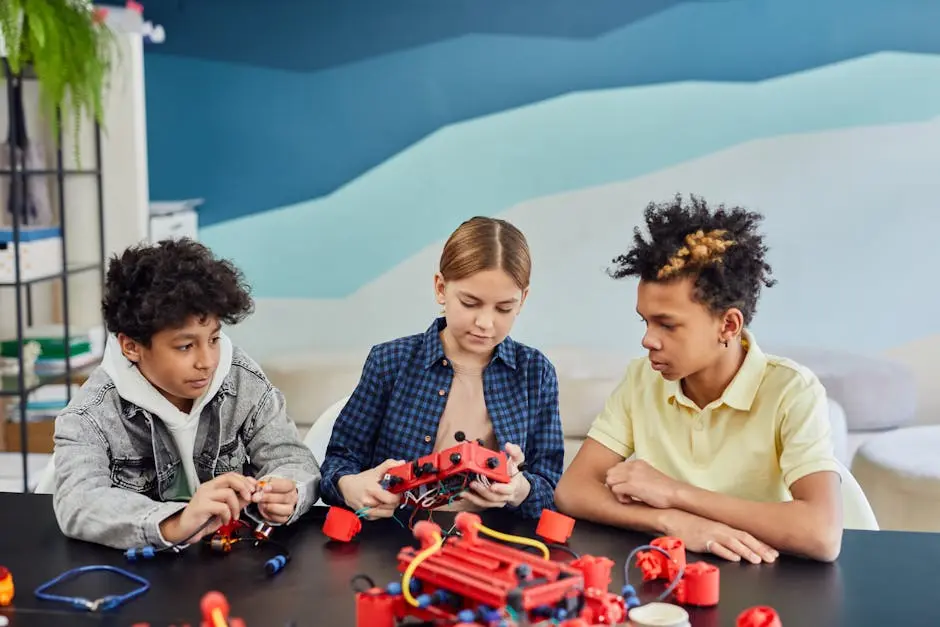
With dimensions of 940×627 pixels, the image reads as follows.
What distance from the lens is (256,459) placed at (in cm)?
163

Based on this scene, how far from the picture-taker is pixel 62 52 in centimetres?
292

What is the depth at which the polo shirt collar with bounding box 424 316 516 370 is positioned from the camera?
1.81 metres

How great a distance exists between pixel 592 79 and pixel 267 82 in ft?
3.81

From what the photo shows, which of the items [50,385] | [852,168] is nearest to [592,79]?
[852,168]

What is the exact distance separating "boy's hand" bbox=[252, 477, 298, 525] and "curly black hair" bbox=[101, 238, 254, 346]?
27 centimetres

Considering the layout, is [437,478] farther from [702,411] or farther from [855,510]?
[855,510]

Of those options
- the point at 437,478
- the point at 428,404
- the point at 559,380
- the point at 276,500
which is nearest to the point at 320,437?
the point at 428,404

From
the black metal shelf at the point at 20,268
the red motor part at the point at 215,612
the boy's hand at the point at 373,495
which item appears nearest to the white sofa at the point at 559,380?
the black metal shelf at the point at 20,268

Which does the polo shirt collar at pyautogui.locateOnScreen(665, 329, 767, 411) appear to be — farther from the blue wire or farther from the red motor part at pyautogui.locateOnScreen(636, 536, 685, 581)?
the blue wire

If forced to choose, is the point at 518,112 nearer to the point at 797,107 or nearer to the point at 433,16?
the point at 433,16

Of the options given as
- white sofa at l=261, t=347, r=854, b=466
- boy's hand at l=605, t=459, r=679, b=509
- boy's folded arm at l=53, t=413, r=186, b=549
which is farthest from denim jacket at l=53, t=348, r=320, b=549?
white sofa at l=261, t=347, r=854, b=466

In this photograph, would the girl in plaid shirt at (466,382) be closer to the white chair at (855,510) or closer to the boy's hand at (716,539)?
the boy's hand at (716,539)

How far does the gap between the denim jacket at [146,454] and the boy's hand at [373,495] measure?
7 centimetres

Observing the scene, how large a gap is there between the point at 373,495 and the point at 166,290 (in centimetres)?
43
